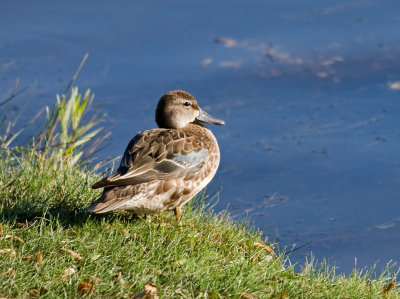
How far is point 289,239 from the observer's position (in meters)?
7.35

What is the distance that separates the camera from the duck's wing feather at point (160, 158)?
597 centimetres

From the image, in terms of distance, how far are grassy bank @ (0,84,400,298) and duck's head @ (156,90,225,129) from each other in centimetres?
73

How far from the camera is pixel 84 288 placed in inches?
192

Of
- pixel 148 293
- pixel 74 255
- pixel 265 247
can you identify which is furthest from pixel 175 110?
pixel 148 293

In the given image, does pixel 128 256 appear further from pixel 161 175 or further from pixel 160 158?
pixel 160 158

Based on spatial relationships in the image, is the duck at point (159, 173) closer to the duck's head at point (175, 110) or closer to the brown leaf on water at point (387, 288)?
the duck's head at point (175, 110)

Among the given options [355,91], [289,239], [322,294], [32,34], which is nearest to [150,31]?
[32,34]

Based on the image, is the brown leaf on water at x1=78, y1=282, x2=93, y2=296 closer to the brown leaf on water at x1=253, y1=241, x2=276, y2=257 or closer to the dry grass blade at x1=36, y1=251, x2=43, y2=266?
the dry grass blade at x1=36, y1=251, x2=43, y2=266

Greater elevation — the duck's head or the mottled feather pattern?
the duck's head

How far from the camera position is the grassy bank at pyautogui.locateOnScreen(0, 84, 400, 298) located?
4980 millimetres

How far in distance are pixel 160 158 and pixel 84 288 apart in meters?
1.51

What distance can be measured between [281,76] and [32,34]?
2996 mm

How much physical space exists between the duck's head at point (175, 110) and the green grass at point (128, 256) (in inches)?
31.9

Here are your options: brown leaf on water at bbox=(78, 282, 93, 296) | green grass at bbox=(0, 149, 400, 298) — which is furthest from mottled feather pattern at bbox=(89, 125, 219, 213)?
brown leaf on water at bbox=(78, 282, 93, 296)
